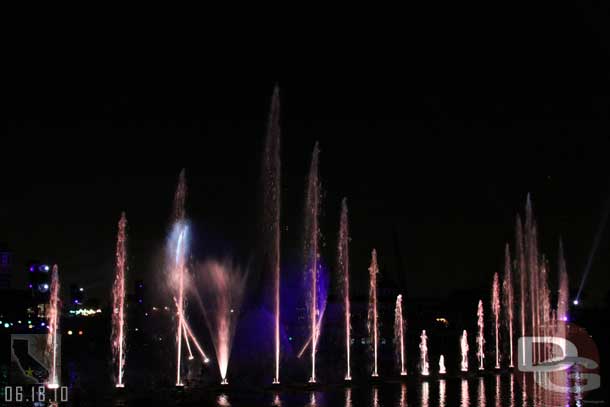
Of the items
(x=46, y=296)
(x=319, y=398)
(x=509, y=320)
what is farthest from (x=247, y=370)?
(x=46, y=296)

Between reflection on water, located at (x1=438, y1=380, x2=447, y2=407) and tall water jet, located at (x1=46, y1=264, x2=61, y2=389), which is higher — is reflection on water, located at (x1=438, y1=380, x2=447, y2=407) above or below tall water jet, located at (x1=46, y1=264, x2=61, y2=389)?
below

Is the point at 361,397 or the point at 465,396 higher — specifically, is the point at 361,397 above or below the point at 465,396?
above

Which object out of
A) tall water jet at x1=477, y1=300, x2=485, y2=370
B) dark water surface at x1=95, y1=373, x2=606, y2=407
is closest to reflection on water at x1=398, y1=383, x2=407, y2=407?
dark water surface at x1=95, y1=373, x2=606, y2=407

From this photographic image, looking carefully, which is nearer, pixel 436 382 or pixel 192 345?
pixel 436 382

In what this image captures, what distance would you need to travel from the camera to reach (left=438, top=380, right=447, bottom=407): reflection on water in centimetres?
3553

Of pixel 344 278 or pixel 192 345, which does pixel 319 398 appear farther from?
pixel 192 345

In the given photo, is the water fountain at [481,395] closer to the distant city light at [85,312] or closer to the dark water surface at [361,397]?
the dark water surface at [361,397]

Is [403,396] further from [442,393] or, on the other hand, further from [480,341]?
[480,341]

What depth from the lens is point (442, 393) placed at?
1551 inches

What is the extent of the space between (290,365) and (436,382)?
9825 millimetres

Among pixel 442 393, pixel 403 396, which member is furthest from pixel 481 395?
pixel 403 396

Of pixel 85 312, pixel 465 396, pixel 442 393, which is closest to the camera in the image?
pixel 465 396

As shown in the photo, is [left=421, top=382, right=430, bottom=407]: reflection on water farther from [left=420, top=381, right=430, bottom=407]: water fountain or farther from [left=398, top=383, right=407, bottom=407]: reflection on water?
[left=398, top=383, right=407, bottom=407]: reflection on water

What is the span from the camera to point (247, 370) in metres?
47.0
